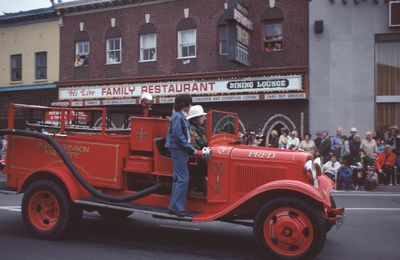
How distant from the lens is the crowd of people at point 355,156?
48.5 feet

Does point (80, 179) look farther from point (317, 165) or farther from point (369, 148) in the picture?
point (369, 148)

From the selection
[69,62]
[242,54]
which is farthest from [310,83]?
[69,62]

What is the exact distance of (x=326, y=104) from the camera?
64.6ft

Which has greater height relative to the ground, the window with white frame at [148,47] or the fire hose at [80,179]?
the window with white frame at [148,47]

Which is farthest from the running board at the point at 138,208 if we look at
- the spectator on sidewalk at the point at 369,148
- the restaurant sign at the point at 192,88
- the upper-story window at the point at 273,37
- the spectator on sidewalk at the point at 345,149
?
the upper-story window at the point at 273,37

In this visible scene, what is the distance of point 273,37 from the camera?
20.9 metres

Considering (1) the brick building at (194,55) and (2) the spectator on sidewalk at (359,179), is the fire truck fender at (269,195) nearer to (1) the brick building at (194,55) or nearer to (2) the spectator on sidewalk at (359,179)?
(2) the spectator on sidewalk at (359,179)

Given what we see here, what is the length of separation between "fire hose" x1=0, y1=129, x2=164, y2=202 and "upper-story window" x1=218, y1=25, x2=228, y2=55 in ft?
50.9

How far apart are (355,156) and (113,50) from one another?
46.2 feet

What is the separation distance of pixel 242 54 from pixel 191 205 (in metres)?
14.3

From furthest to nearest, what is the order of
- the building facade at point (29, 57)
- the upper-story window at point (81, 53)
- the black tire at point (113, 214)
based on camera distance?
the building facade at point (29, 57) → the upper-story window at point (81, 53) → the black tire at point (113, 214)

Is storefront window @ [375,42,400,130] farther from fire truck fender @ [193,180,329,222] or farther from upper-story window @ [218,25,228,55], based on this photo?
fire truck fender @ [193,180,329,222]

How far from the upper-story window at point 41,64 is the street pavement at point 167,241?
1927cm

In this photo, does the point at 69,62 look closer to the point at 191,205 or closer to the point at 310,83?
the point at 310,83
